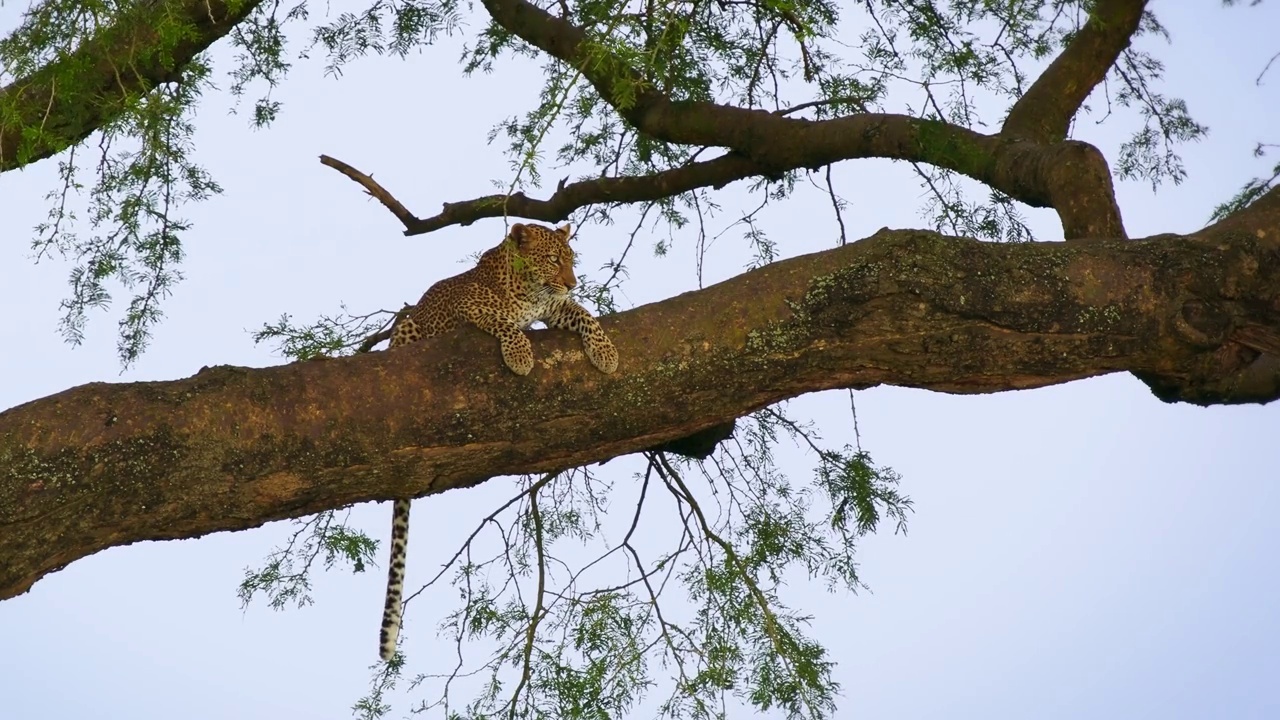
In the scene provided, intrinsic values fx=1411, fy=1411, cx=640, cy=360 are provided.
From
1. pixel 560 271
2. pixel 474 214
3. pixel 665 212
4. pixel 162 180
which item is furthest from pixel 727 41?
pixel 162 180

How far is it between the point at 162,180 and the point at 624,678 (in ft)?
11.8

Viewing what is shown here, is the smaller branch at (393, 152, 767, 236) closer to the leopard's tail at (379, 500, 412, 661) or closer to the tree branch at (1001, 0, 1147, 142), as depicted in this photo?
the tree branch at (1001, 0, 1147, 142)

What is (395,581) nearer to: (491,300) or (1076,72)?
(491,300)

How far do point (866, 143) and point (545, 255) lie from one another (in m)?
1.73

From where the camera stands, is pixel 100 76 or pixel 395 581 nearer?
pixel 100 76

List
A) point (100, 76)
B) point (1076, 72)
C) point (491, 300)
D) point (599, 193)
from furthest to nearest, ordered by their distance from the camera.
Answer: point (599, 193), point (1076, 72), point (491, 300), point (100, 76)

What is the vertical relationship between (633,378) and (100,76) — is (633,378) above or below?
below

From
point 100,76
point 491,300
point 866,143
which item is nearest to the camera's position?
point 100,76

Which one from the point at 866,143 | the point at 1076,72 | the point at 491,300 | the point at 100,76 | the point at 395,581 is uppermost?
the point at 1076,72

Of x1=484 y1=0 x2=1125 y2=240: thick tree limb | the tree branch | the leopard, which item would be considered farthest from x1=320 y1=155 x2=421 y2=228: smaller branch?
the tree branch

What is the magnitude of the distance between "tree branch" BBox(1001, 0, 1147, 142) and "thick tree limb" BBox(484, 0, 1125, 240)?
49 cm

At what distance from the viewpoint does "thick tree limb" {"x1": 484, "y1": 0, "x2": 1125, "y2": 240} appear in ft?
19.5

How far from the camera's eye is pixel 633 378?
16.0 feet

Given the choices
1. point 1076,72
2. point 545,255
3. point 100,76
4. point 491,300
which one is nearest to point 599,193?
point 545,255
